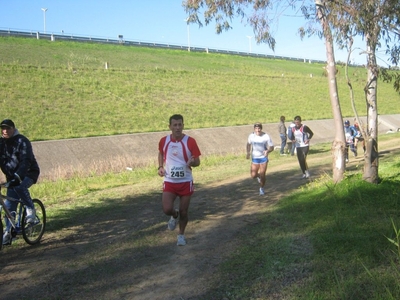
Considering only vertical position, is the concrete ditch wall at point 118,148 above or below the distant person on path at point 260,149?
below

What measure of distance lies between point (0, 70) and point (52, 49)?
53.3 ft

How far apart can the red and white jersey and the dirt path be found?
3.43ft

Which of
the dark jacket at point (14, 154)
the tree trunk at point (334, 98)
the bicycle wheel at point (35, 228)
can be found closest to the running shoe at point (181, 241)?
the bicycle wheel at point (35, 228)

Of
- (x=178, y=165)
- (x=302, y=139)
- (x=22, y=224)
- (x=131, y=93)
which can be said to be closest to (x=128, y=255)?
(x=178, y=165)

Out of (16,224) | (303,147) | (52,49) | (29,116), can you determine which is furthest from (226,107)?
(16,224)

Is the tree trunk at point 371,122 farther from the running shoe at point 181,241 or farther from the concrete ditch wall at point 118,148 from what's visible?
the concrete ditch wall at point 118,148

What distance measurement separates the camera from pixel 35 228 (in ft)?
27.3

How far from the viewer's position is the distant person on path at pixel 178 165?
24.8 ft

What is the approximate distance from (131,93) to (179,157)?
30.6m

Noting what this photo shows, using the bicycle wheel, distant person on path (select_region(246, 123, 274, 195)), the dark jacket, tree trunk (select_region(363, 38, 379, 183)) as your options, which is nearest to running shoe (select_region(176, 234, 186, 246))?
the bicycle wheel

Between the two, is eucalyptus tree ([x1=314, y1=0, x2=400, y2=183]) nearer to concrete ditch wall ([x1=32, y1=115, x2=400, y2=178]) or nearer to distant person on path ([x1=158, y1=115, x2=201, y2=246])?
distant person on path ([x1=158, y1=115, x2=201, y2=246])

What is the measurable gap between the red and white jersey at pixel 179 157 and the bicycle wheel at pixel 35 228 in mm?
2295

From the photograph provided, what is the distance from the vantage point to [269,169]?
60.4 feet

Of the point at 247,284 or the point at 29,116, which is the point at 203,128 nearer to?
the point at 29,116
